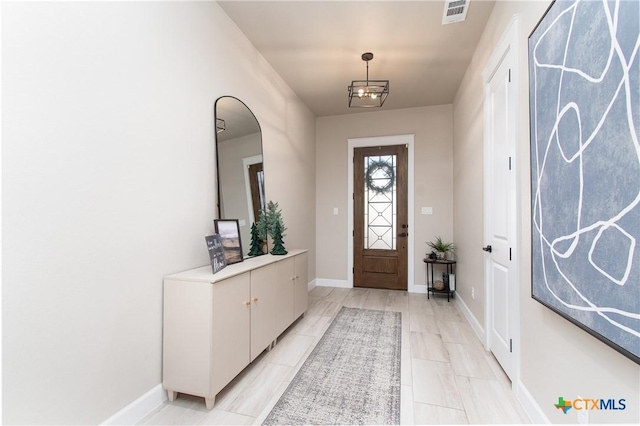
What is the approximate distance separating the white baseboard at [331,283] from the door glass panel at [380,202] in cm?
71

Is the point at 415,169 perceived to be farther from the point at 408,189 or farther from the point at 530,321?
the point at 530,321

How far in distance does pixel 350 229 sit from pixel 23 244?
159 inches

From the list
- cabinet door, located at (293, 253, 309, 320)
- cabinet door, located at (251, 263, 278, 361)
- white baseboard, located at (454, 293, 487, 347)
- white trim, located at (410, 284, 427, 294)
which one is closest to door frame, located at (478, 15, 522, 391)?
white baseboard, located at (454, 293, 487, 347)

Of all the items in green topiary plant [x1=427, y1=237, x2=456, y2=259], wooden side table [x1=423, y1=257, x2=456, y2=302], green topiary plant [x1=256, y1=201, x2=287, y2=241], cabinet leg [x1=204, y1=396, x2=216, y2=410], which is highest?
green topiary plant [x1=256, y1=201, x2=287, y2=241]

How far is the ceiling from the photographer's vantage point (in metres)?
2.37

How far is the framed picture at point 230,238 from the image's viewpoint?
2213 mm

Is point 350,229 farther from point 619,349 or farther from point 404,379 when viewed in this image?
point 619,349

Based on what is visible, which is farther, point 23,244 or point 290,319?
point 290,319

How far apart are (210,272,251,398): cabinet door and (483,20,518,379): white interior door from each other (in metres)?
1.82

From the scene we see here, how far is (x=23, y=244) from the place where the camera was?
44.8 inches

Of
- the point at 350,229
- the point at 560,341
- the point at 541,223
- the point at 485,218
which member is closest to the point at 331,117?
the point at 350,229

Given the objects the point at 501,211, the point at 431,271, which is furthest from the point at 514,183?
the point at 431,271

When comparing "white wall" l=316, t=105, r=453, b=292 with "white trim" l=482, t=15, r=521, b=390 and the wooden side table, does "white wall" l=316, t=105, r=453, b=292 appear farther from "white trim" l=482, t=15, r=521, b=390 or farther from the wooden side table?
"white trim" l=482, t=15, r=521, b=390

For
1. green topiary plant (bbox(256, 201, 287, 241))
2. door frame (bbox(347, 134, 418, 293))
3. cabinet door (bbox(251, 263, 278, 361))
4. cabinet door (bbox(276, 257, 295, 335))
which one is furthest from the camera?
door frame (bbox(347, 134, 418, 293))
